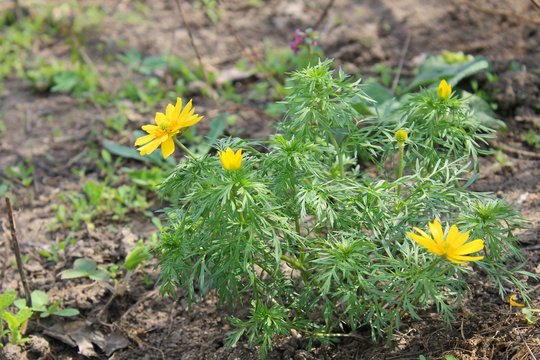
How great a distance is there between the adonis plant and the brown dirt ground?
0.22 meters

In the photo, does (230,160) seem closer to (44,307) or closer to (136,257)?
(136,257)

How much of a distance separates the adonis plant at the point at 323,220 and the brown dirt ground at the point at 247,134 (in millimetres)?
221

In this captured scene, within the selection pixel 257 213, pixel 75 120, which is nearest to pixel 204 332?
pixel 257 213

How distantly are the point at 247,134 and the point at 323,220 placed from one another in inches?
67.8

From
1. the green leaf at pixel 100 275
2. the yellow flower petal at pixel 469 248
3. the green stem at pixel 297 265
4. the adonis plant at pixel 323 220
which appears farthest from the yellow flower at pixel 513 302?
the green leaf at pixel 100 275

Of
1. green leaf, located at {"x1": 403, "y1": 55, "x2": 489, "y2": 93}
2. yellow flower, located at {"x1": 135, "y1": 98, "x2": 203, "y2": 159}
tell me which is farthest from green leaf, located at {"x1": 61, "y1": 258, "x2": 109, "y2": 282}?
green leaf, located at {"x1": 403, "y1": 55, "x2": 489, "y2": 93}

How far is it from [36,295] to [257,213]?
1.24m

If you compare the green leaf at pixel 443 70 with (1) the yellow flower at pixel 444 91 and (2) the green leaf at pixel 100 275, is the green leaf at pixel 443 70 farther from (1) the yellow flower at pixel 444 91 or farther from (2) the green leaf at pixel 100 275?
(2) the green leaf at pixel 100 275

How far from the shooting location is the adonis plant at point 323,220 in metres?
2.07

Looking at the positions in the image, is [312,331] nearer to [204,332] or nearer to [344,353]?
[344,353]

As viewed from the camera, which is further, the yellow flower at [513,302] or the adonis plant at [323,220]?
the yellow flower at [513,302]

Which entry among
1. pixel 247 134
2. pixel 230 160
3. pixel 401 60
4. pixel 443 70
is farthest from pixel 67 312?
pixel 401 60

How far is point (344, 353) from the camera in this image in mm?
2479

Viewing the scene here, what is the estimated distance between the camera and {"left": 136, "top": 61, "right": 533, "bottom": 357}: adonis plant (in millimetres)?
2072
